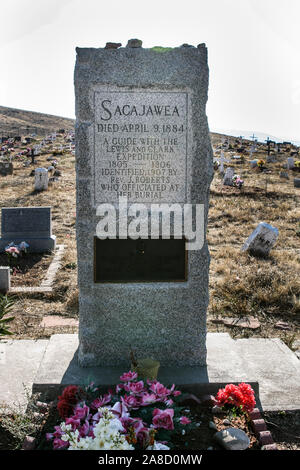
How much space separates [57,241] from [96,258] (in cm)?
582

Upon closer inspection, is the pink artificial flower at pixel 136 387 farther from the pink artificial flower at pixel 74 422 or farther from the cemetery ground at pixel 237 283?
the cemetery ground at pixel 237 283

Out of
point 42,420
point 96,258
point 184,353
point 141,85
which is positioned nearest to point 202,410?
point 184,353

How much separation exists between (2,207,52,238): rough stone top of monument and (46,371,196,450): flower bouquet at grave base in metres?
5.81

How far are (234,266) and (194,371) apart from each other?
153 inches

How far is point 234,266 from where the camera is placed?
7.61 m

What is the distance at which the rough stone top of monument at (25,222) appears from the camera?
8.69 m

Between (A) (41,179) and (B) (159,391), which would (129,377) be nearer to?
(B) (159,391)

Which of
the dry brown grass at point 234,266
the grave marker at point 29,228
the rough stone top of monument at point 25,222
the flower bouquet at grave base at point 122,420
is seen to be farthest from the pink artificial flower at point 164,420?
the rough stone top of monument at point 25,222

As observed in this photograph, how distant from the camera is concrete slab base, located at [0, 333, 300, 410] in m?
3.74

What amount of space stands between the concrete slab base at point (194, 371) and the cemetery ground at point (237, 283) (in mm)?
306

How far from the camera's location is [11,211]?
870cm

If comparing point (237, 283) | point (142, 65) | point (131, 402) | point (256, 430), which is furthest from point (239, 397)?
point (237, 283)

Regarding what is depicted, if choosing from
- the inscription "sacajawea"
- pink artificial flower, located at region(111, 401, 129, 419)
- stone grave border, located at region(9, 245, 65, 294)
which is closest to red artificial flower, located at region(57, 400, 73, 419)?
pink artificial flower, located at region(111, 401, 129, 419)

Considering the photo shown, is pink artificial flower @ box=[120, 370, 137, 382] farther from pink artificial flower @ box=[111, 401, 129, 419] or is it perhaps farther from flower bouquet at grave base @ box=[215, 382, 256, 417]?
flower bouquet at grave base @ box=[215, 382, 256, 417]
